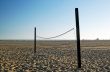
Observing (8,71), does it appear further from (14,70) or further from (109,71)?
(109,71)

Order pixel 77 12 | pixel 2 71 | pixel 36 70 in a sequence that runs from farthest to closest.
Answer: pixel 77 12
pixel 36 70
pixel 2 71

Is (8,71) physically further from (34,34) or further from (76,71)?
(34,34)

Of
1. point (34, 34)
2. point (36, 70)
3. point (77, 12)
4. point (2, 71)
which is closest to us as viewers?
point (2, 71)

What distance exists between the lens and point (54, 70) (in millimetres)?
12188

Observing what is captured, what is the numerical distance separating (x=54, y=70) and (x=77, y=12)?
147 inches

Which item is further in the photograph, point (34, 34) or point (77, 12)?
point (34, 34)

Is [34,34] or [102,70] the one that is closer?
[102,70]

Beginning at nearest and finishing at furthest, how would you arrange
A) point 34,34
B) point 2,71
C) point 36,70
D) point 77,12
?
point 2,71 → point 36,70 → point 77,12 → point 34,34

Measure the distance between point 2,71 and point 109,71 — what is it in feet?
19.2

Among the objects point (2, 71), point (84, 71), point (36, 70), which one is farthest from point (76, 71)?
point (2, 71)

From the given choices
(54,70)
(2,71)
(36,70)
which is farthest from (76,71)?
(2,71)

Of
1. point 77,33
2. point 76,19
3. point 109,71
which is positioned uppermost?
point 76,19

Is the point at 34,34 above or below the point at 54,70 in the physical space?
above

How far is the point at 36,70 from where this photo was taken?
479 inches
